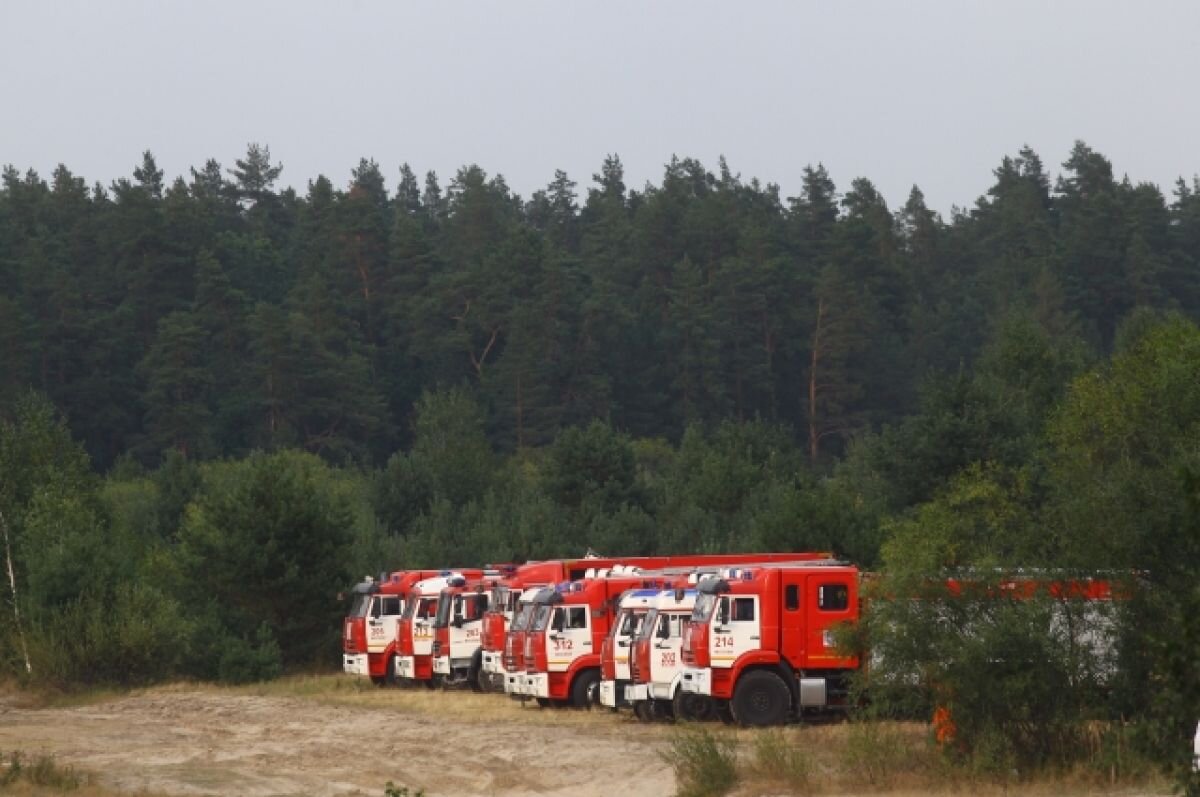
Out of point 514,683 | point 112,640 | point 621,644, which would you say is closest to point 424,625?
point 514,683

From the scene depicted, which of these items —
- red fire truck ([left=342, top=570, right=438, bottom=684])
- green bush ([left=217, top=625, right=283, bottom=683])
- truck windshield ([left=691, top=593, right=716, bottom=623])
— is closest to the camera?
truck windshield ([left=691, top=593, right=716, bottom=623])

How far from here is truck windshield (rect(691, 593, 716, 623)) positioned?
110 ft

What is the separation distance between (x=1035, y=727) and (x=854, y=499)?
32.1 meters

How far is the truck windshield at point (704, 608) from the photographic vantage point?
3344cm

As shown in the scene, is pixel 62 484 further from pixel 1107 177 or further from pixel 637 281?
pixel 1107 177

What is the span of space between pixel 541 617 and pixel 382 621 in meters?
10.2

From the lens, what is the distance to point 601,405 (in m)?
109

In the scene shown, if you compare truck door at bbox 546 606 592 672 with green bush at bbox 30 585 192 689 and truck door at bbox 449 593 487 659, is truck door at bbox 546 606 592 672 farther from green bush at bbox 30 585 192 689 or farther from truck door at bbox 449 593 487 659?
green bush at bbox 30 585 192 689

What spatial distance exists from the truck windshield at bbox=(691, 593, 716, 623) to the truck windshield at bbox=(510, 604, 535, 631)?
6137 millimetres

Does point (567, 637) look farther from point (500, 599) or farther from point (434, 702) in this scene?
point (500, 599)

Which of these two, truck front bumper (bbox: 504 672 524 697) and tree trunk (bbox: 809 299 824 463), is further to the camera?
tree trunk (bbox: 809 299 824 463)

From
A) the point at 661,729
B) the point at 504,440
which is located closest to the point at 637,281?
the point at 504,440

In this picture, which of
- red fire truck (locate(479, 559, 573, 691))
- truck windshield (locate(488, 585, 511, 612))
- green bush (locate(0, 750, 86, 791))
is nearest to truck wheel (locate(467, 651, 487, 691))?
red fire truck (locate(479, 559, 573, 691))

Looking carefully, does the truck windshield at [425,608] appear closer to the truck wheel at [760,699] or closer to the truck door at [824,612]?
the truck wheel at [760,699]
